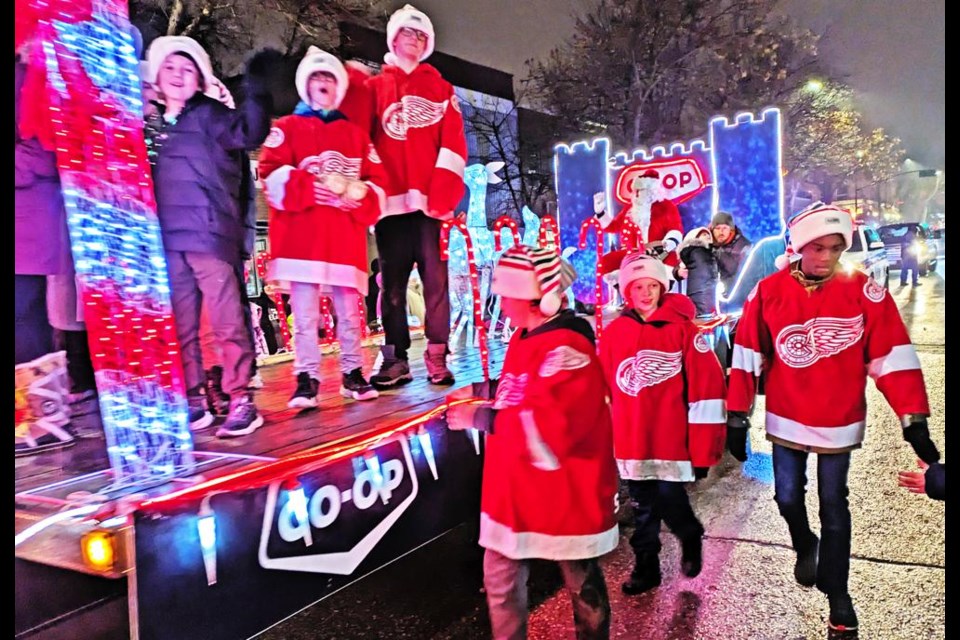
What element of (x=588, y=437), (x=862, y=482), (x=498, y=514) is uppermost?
(x=588, y=437)

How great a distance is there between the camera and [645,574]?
13.0ft

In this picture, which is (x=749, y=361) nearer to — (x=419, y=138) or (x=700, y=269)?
(x=419, y=138)

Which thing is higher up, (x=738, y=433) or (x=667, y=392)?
(x=667, y=392)

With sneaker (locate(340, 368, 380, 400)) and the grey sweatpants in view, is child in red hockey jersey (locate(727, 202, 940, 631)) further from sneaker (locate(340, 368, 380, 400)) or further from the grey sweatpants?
the grey sweatpants

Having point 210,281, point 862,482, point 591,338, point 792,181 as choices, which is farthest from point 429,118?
point 792,181

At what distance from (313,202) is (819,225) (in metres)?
2.32

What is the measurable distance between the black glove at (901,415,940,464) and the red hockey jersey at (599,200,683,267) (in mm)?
2394

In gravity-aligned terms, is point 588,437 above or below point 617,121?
below

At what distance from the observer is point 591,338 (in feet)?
9.39

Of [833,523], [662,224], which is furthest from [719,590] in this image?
[662,224]

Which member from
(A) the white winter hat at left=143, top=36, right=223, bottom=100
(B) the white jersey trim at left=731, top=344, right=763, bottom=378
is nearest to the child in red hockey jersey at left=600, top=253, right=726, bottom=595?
(B) the white jersey trim at left=731, top=344, right=763, bottom=378

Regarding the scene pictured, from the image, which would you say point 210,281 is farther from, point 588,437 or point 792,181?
point 792,181

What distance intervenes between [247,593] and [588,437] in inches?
60.7

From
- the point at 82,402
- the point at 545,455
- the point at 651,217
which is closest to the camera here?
the point at 545,455
